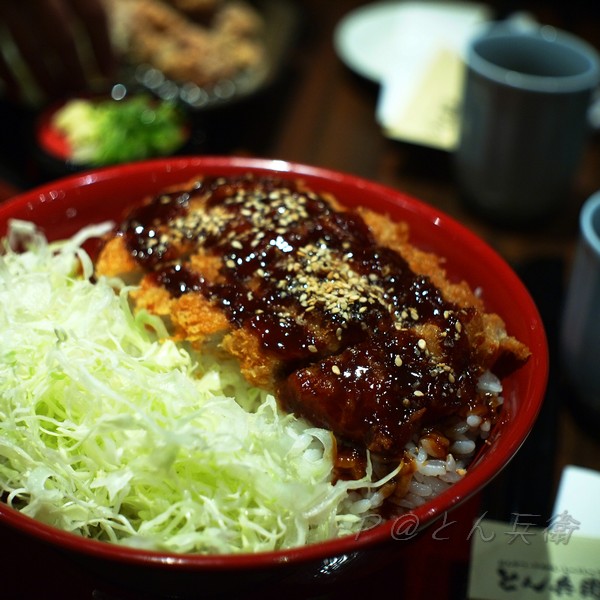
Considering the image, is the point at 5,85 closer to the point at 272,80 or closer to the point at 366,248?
the point at 272,80

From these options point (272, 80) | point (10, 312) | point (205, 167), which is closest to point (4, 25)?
point (272, 80)

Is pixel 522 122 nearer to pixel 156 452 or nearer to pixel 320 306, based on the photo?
pixel 320 306

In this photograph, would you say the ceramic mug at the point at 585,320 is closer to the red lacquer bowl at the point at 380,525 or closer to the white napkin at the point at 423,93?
the red lacquer bowl at the point at 380,525

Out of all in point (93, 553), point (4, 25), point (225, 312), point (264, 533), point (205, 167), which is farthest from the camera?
point (4, 25)

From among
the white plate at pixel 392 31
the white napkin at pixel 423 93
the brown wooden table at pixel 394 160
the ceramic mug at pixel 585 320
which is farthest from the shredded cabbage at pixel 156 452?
the white plate at pixel 392 31

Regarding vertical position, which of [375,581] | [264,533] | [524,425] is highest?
[524,425]
